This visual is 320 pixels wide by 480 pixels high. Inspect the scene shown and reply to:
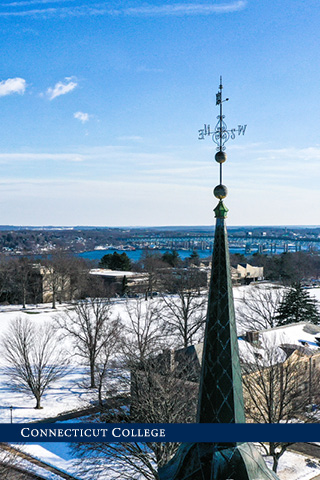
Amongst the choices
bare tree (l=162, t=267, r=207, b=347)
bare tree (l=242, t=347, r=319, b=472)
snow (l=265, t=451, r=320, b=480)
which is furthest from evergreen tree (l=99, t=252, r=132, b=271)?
snow (l=265, t=451, r=320, b=480)

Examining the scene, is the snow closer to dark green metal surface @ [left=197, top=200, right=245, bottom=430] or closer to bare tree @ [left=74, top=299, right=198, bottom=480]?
bare tree @ [left=74, top=299, right=198, bottom=480]

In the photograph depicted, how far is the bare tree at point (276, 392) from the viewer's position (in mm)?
19219

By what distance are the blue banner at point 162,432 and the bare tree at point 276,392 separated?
577 inches

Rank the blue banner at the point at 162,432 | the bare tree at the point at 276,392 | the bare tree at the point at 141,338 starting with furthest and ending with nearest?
the bare tree at the point at 141,338
the bare tree at the point at 276,392
the blue banner at the point at 162,432

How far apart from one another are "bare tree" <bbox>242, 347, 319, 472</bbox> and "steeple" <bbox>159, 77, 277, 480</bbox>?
14.2m

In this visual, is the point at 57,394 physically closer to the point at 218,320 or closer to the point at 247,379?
the point at 247,379

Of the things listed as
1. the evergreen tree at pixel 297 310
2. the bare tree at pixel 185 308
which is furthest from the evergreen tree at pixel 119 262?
the evergreen tree at pixel 297 310

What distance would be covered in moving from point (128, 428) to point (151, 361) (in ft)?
52.0

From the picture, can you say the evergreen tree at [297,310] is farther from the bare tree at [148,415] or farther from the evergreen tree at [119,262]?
the evergreen tree at [119,262]

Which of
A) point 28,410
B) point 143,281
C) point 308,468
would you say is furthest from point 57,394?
point 143,281

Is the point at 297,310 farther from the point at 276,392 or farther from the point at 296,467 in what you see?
the point at 296,467

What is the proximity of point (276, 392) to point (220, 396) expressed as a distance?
1676 centimetres

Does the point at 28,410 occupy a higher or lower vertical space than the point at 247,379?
lower

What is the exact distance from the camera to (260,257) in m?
92.1
